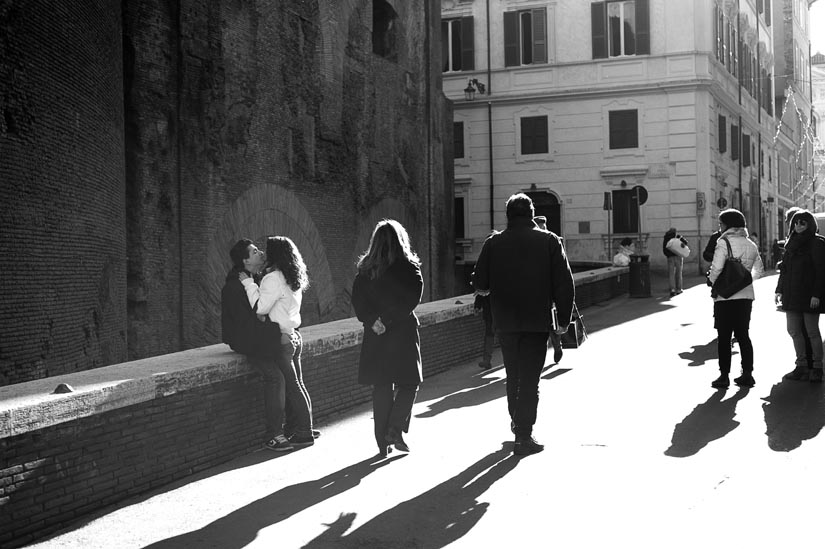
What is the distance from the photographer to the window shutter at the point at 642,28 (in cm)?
3409

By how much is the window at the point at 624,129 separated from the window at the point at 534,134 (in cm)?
239

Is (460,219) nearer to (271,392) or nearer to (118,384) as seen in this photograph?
(271,392)

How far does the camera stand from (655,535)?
5.05m

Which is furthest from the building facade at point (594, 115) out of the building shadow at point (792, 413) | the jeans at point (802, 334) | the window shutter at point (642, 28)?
the building shadow at point (792, 413)

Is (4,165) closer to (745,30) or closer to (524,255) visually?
(524,255)

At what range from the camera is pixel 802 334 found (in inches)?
415

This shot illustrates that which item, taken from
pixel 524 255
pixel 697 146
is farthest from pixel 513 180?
pixel 524 255

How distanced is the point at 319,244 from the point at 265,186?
7.32ft

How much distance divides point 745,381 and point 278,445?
4979 millimetres

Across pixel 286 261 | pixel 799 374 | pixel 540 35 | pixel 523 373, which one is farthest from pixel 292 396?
pixel 540 35

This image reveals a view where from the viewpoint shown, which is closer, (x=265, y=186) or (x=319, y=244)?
(x=265, y=186)

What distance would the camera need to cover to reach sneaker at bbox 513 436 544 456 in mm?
7094

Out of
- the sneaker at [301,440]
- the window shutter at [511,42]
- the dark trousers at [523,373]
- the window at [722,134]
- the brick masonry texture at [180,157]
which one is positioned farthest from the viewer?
the window at [722,134]

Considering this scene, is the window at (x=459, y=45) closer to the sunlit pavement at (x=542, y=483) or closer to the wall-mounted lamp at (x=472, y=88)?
the wall-mounted lamp at (x=472, y=88)
